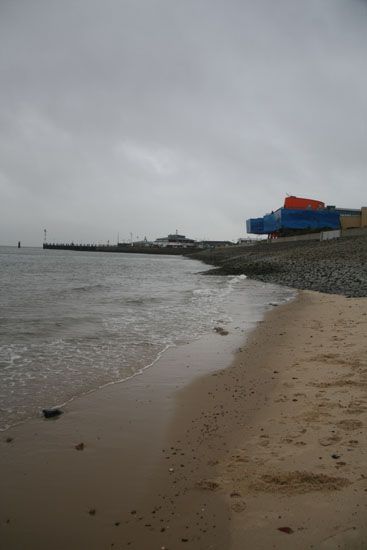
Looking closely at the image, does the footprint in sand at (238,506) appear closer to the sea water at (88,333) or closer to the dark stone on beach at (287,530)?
the dark stone on beach at (287,530)

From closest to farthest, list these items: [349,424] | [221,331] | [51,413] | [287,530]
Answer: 1. [287,530]
2. [349,424]
3. [51,413]
4. [221,331]

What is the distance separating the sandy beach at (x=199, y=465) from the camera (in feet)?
9.53

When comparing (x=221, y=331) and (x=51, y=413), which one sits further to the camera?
(x=221, y=331)

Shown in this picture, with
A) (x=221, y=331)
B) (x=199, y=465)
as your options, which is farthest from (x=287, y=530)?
(x=221, y=331)

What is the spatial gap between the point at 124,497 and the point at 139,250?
155 m

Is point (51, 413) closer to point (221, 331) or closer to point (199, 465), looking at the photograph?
point (199, 465)

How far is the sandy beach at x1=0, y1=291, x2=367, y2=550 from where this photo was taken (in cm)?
290

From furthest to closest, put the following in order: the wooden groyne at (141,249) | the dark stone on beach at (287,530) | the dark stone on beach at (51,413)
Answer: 1. the wooden groyne at (141,249)
2. the dark stone on beach at (51,413)
3. the dark stone on beach at (287,530)

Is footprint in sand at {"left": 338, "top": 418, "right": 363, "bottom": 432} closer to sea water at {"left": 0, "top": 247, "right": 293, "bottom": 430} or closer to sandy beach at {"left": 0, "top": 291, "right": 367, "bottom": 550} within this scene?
sandy beach at {"left": 0, "top": 291, "right": 367, "bottom": 550}

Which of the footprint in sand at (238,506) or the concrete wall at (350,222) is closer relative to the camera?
the footprint in sand at (238,506)

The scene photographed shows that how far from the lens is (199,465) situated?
3.86m

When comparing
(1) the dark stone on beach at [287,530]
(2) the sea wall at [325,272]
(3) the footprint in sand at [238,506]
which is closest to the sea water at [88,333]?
(2) the sea wall at [325,272]

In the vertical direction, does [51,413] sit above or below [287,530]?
below

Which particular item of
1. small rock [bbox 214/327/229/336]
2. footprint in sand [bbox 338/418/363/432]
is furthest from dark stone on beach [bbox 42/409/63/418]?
small rock [bbox 214/327/229/336]
